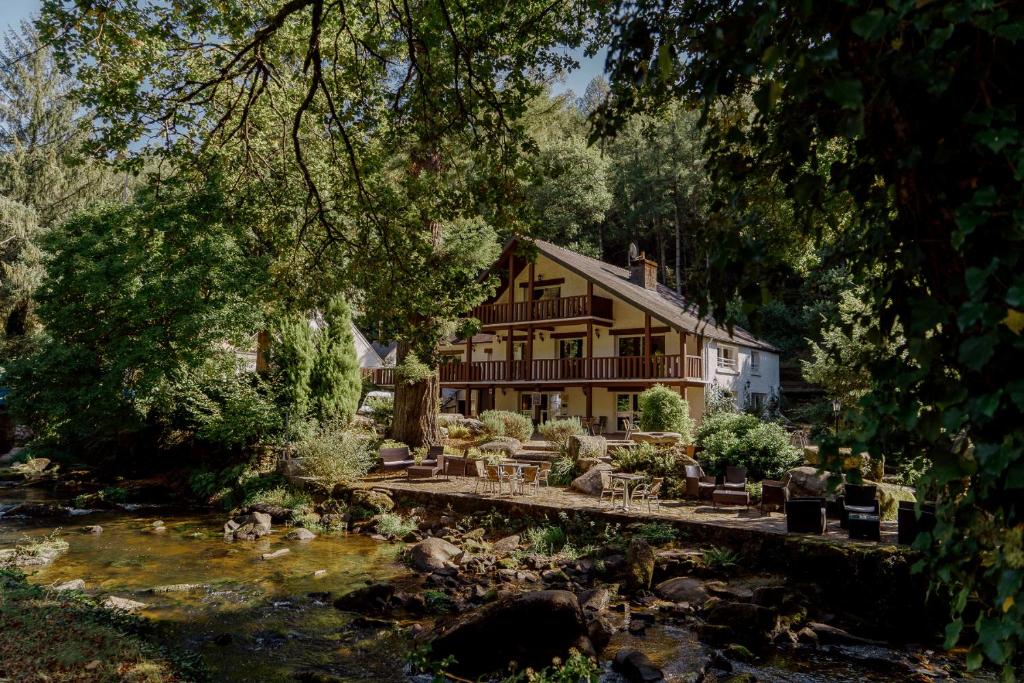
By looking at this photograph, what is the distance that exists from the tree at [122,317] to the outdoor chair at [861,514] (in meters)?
13.6

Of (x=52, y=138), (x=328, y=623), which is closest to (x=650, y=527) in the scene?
(x=328, y=623)

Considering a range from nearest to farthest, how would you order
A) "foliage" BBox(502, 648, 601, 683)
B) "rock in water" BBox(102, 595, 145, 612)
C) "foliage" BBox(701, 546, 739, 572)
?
"foliage" BBox(502, 648, 601, 683), "rock in water" BBox(102, 595, 145, 612), "foliage" BBox(701, 546, 739, 572)

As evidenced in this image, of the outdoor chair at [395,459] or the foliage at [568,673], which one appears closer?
the foliage at [568,673]

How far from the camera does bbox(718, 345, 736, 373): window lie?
30.1 metres

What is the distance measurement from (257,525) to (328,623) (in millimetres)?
6237

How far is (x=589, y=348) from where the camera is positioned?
1126 inches

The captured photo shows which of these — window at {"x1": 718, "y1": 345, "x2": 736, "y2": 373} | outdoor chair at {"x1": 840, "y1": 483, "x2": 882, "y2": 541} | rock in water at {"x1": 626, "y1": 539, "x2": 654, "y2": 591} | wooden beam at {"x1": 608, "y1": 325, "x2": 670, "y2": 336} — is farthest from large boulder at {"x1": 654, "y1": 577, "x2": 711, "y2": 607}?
window at {"x1": 718, "y1": 345, "x2": 736, "y2": 373}

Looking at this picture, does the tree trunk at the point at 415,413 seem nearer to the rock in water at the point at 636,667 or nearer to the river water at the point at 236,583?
the river water at the point at 236,583

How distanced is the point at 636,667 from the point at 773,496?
6734mm

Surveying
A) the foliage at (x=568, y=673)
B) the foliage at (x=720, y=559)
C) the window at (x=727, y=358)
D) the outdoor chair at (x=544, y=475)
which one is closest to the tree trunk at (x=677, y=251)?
the window at (x=727, y=358)

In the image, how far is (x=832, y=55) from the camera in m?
1.67

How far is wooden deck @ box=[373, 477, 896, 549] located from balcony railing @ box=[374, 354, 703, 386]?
998 cm

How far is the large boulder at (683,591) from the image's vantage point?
363 inches

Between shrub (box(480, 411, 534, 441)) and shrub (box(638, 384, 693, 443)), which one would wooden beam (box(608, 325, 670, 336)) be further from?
shrub (box(480, 411, 534, 441))
